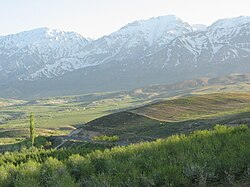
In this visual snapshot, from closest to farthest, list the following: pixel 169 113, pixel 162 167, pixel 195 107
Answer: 1. pixel 162 167
2. pixel 169 113
3. pixel 195 107

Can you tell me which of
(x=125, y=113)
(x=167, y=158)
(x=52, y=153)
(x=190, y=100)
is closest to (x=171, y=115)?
(x=125, y=113)

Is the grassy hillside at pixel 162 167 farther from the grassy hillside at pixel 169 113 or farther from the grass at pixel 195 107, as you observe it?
the grass at pixel 195 107

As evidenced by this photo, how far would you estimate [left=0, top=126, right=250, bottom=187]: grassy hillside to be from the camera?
1318 cm

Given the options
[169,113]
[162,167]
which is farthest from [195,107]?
[162,167]

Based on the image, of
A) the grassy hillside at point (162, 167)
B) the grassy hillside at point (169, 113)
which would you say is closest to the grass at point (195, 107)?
the grassy hillside at point (169, 113)

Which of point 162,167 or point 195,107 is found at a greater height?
point 162,167

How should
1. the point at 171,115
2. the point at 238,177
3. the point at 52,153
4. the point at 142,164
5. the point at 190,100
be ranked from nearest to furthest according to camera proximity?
the point at 238,177
the point at 142,164
the point at 52,153
the point at 171,115
the point at 190,100

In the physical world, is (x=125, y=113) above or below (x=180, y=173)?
below

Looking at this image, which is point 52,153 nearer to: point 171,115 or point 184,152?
point 184,152

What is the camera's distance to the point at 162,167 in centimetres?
1409

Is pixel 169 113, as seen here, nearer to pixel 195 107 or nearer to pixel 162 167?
pixel 195 107

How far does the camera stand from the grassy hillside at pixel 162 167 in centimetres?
1318

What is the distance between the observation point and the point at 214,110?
78688 millimetres

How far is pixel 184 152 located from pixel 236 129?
538 cm
